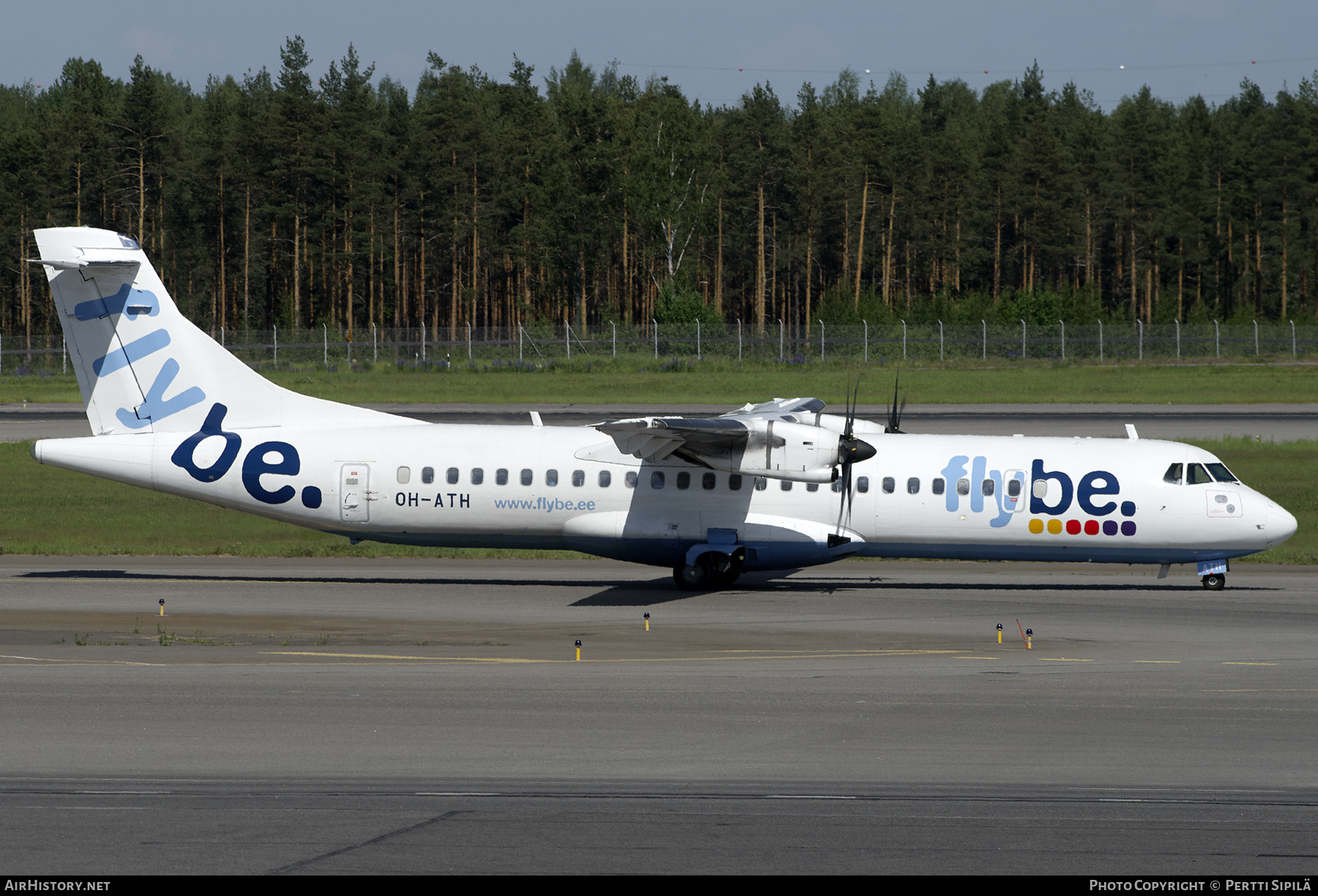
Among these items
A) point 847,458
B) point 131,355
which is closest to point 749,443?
point 847,458

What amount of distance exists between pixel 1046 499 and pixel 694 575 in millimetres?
6513

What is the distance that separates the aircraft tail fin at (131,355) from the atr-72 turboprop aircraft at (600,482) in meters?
0.03

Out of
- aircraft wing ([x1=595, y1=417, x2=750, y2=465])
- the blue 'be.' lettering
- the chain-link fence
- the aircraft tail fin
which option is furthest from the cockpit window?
the chain-link fence

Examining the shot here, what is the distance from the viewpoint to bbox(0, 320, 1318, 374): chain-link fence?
69.2 metres

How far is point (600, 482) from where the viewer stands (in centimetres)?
2348

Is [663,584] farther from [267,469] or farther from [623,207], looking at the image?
[623,207]

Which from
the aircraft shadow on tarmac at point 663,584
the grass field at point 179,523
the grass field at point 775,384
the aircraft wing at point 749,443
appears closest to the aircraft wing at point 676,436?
the aircraft wing at point 749,443

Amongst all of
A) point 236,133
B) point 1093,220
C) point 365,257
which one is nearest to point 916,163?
point 1093,220

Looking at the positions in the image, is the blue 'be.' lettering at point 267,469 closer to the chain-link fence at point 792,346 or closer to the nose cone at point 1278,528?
the nose cone at point 1278,528

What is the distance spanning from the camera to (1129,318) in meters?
105

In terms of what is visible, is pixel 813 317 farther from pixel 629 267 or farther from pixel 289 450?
pixel 289 450

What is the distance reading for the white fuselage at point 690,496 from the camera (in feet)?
74.9

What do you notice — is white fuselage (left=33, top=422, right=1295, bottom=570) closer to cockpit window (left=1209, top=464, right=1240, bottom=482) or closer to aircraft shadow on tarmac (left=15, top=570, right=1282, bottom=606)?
cockpit window (left=1209, top=464, right=1240, bottom=482)

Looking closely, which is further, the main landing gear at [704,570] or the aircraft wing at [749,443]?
the main landing gear at [704,570]
